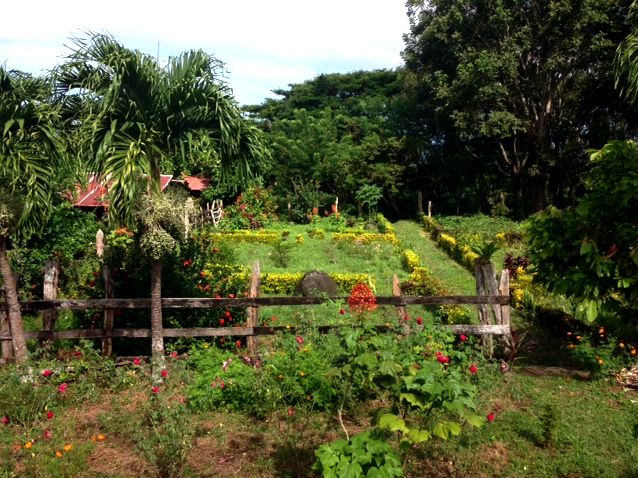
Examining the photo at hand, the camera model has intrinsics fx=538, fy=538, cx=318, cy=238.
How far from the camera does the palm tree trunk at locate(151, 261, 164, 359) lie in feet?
24.9

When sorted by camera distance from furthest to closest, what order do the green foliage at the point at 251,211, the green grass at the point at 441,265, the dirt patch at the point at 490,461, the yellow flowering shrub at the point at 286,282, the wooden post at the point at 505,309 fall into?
the green foliage at the point at 251,211 < the green grass at the point at 441,265 < the yellow flowering shrub at the point at 286,282 < the wooden post at the point at 505,309 < the dirt patch at the point at 490,461

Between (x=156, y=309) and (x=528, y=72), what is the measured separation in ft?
83.2

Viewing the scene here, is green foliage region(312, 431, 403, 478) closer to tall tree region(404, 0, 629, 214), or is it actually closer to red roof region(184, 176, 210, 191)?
tall tree region(404, 0, 629, 214)

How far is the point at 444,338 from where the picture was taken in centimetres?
621

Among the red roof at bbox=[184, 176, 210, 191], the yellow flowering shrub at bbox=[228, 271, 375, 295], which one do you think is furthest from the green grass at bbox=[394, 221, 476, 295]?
the red roof at bbox=[184, 176, 210, 191]

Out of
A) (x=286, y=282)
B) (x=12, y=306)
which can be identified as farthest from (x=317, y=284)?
(x=12, y=306)

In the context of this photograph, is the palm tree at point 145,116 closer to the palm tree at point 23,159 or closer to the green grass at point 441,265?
the palm tree at point 23,159

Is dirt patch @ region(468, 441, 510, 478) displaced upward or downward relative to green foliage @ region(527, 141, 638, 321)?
downward

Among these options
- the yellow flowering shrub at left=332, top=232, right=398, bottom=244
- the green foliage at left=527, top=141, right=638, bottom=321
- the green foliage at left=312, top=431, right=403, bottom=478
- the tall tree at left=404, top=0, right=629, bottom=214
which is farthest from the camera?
the tall tree at left=404, top=0, right=629, bottom=214

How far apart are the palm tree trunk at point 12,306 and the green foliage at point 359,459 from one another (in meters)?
5.14

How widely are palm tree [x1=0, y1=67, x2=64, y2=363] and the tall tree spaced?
870 inches

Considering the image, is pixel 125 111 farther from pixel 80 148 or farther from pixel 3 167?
pixel 3 167

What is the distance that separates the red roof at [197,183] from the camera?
105 ft

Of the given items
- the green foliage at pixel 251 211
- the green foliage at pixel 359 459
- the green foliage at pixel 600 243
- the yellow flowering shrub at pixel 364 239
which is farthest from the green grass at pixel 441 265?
the green foliage at pixel 359 459
